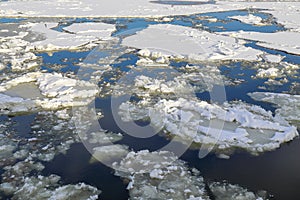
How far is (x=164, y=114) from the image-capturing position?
7867mm

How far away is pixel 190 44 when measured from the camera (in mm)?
13547

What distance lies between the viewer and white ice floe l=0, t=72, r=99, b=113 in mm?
8422

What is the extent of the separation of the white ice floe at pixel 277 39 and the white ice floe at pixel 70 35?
19.0 ft

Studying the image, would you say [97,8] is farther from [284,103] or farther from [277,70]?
[284,103]

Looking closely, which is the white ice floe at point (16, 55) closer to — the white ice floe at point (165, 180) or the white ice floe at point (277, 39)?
the white ice floe at point (165, 180)

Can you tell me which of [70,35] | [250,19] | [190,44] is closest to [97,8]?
[70,35]

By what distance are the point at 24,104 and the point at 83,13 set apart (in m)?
13.3

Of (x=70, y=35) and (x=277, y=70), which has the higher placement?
(x=70, y=35)

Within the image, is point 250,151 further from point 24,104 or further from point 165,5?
point 165,5

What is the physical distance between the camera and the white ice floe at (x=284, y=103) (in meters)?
7.91

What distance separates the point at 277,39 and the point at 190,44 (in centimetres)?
389

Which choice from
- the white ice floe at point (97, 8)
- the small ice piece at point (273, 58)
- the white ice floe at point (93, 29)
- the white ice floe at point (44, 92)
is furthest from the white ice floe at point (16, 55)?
the small ice piece at point (273, 58)

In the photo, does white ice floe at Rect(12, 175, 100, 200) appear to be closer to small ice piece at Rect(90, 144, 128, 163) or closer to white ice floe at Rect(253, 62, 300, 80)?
small ice piece at Rect(90, 144, 128, 163)

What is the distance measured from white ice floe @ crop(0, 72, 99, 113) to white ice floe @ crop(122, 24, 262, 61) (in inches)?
155
